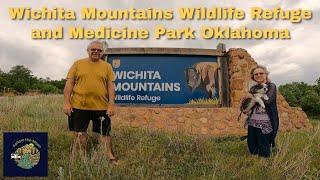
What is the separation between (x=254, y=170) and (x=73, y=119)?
2.70 meters

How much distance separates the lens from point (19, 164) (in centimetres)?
605

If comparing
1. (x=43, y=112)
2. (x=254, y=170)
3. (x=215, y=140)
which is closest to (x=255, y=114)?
(x=254, y=170)

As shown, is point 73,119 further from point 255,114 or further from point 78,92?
point 255,114

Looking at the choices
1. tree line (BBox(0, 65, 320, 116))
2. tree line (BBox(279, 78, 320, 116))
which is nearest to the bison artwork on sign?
tree line (BBox(0, 65, 320, 116))

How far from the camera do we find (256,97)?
746 cm

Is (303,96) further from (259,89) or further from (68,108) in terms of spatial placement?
(68,108)

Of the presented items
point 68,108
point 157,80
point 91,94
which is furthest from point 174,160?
point 157,80

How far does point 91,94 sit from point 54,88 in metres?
34.4

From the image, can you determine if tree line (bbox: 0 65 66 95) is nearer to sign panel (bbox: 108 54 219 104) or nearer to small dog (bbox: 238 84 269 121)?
sign panel (bbox: 108 54 219 104)

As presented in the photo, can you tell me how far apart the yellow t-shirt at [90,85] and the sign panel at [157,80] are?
416 centimetres

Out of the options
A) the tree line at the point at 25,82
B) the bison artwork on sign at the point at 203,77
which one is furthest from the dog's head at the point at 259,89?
the tree line at the point at 25,82

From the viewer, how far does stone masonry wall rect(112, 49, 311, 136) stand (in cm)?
1166

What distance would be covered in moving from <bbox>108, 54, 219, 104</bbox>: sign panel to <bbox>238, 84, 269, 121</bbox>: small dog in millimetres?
3906
